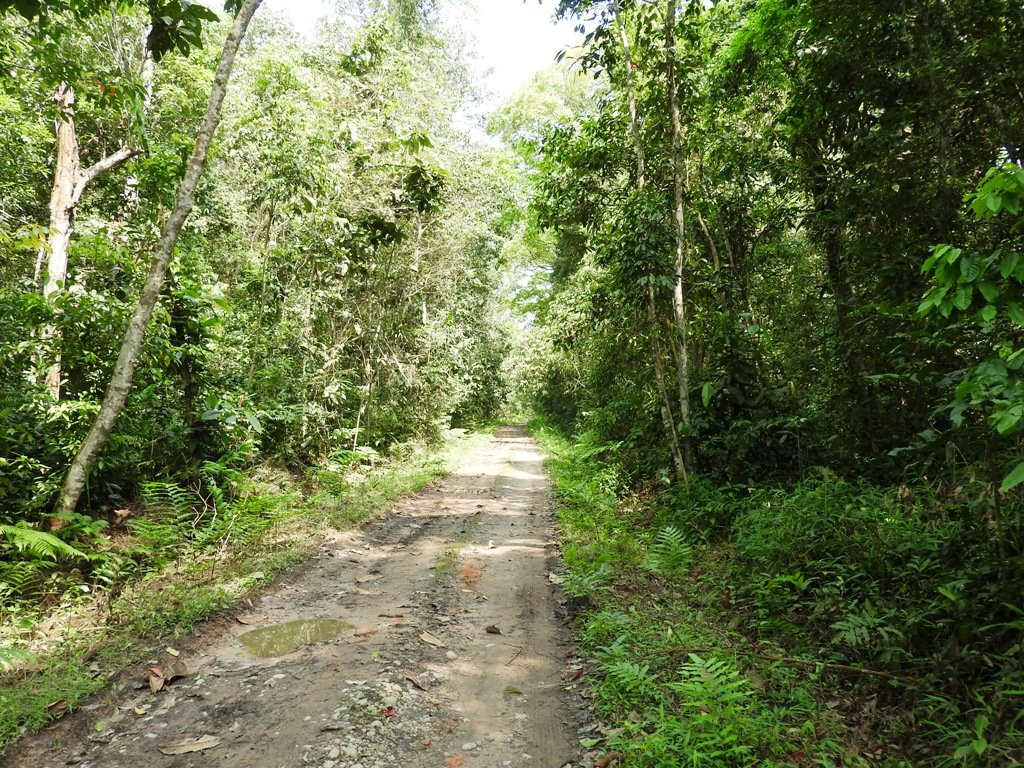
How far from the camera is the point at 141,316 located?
5.85 m

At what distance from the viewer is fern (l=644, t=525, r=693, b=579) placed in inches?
255

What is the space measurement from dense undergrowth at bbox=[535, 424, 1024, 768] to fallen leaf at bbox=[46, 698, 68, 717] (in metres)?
3.68

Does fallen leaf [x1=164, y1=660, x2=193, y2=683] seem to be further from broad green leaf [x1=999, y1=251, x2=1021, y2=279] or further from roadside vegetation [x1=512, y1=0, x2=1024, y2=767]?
broad green leaf [x1=999, y1=251, x2=1021, y2=279]

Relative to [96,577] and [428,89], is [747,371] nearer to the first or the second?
[96,577]

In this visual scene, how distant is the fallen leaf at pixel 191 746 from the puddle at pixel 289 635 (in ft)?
3.83

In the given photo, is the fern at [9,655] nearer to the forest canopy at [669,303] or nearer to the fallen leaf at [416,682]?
the forest canopy at [669,303]

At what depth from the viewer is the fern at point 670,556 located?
21.2 ft

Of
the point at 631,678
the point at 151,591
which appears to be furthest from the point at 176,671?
the point at 631,678

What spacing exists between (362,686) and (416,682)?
1.38ft

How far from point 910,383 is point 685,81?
20.5 ft

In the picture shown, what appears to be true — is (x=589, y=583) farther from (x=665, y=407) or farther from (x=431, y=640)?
(x=665, y=407)

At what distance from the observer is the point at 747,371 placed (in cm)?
865

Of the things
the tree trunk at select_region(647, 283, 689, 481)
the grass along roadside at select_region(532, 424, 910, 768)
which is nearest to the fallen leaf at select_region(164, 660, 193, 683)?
the grass along roadside at select_region(532, 424, 910, 768)

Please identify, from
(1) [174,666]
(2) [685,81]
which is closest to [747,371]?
(2) [685,81]
